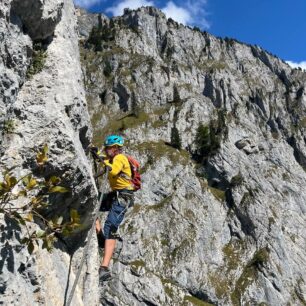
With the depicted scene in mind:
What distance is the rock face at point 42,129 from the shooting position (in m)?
6.24

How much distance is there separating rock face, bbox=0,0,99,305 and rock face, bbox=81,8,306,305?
51.8 m

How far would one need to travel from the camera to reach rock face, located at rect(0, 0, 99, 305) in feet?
20.5

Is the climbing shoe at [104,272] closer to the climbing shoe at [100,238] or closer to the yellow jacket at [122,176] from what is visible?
the climbing shoe at [100,238]

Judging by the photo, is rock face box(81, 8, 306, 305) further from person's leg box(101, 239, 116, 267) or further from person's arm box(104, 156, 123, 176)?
person's arm box(104, 156, 123, 176)

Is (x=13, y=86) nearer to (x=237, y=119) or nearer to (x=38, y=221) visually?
(x=38, y=221)

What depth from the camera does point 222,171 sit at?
114m

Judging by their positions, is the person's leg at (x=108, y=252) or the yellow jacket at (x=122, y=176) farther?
the yellow jacket at (x=122, y=176)

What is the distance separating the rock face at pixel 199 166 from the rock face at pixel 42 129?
51.8 m

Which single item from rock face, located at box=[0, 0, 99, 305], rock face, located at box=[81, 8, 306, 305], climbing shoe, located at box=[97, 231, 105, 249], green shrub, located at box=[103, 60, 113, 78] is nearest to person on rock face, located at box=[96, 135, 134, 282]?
rock face, located at box=[0, 0, 99, 305]

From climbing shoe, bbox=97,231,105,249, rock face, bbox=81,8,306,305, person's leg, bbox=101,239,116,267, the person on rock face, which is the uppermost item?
rock face, bbox=81,8,306,305

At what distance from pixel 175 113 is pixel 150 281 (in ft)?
209

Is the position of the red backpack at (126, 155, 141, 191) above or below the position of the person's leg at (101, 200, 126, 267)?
above

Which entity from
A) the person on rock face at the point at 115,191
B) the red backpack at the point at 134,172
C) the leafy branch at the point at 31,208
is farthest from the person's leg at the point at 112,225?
the leafy branch at the point at 31,208

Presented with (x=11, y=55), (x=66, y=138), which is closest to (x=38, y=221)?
(x=66, y=138)
